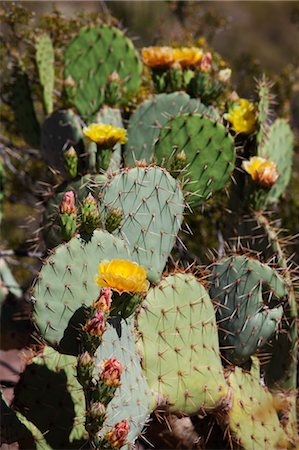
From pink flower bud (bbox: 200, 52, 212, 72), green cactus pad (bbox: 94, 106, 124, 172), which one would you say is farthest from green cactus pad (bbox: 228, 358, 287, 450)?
pink flower bud (bbox: 200, 52, 212, 72)

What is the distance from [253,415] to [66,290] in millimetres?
914

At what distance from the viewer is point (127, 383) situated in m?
2.28

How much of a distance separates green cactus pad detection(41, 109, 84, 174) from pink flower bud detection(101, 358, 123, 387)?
163 cm

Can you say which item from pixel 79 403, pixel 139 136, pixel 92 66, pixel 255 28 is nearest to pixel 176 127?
pixel 139 136

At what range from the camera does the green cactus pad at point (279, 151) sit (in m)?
3.45

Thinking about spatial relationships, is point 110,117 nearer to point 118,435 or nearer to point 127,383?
point 127,383

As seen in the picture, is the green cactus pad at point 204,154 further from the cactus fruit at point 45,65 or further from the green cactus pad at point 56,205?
the cactus fruit at point 45,65

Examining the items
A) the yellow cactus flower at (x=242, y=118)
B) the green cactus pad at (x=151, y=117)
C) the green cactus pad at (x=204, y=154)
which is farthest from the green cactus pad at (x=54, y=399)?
the yellow cactus flower at (x=242, y=118)

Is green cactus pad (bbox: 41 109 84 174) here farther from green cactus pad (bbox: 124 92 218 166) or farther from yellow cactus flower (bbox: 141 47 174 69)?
yellow cactus flower (bbox: 141 47 174 69)

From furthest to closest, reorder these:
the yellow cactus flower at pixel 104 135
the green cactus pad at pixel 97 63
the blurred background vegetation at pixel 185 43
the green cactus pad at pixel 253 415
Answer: the blurred background vegetation at pixel 185 43 < the green cactus pad at pixel 97 63 < the yellow cactus flower at pixel 104 135 < the green cactus pad at pixel 253 415

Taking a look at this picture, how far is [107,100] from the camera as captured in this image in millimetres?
3490

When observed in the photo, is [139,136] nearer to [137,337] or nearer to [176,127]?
[176,127]

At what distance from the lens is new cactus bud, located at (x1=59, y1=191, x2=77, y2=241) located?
2.32 meters

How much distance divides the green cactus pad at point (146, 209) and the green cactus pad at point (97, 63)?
1.21 meters
